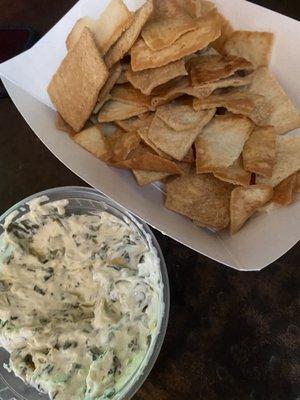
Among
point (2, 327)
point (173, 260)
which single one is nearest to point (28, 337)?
point (2, 327)

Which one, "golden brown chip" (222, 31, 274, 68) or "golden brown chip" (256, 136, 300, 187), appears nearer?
"golden brown chip" (256, 136, 300, 187)

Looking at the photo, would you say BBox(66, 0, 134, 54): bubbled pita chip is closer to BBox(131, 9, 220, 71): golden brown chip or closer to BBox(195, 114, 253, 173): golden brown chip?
BBox(131, 9, 220, 71): golden brown chip

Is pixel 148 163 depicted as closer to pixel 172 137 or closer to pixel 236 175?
pixel 172 137

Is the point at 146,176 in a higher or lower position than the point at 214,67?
lower

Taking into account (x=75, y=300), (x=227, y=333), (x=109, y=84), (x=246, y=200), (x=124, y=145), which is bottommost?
(x=227, y=333)

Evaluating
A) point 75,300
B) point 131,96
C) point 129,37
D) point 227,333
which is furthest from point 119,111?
point 227,333

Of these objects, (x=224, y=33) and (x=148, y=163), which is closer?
(x=148, y=163)

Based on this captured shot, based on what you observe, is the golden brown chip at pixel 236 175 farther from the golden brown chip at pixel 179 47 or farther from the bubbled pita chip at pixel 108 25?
the bubbled pita chip at pixel 108 25

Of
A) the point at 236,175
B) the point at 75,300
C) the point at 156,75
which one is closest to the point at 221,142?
the point at 236,175

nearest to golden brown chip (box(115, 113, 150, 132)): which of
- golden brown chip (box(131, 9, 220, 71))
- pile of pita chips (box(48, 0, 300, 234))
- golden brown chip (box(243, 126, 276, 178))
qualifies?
pile of pita chips (box(48, 0, 300, 234))
